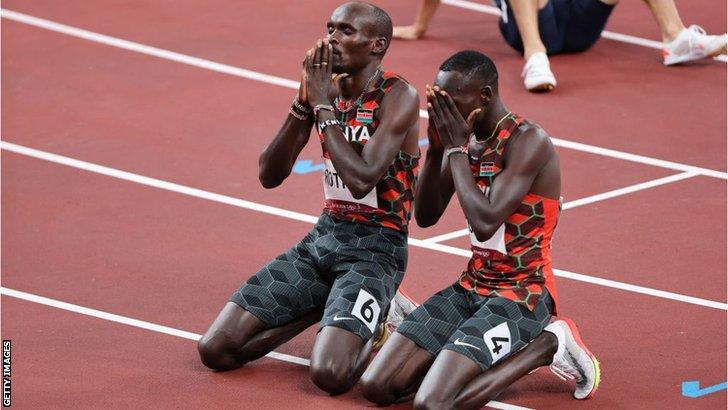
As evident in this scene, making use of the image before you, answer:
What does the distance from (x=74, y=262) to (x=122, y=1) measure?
4.88m

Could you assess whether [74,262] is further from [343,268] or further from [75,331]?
[343,268]

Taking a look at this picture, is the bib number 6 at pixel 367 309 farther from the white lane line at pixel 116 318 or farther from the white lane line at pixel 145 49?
the white lane line at pixel 145 49

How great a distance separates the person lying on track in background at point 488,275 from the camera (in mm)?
5539

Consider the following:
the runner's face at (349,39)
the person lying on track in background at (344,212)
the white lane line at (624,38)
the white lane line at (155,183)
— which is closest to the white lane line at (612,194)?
the white lane line at (155,183)

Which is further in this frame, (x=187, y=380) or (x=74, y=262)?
(x=74, y=262)

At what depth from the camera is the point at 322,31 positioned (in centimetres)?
1077

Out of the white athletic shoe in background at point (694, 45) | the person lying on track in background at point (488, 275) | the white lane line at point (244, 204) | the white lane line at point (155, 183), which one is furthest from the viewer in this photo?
the white athletic shoe in background at point (694, 45)

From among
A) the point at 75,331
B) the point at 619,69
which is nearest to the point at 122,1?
the point at 619,69

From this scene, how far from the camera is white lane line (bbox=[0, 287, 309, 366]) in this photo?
6.24 meters

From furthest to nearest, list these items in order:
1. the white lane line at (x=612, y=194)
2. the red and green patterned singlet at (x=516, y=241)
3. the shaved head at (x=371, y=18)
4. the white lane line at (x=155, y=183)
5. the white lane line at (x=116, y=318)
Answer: the white lane line at (x=155, y=183) < the white lane line at (x=612, y=194) < the white lane line at (x=116, y=318) < the shaved head at (x=371, y=18) < the red and green patterned singlet at (x=516, y=241)

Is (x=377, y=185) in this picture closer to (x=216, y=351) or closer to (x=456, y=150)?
(x=456, y=150)

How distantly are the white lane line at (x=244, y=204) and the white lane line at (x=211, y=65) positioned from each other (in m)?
1.74

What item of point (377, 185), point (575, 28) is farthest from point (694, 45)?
point (377, 185)

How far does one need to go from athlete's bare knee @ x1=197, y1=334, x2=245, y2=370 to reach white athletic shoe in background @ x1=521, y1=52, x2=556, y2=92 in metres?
4.18
